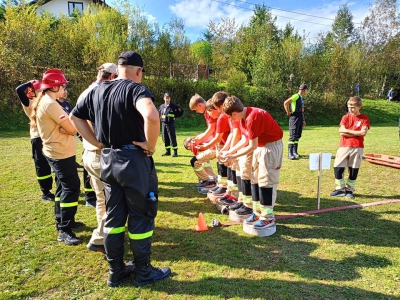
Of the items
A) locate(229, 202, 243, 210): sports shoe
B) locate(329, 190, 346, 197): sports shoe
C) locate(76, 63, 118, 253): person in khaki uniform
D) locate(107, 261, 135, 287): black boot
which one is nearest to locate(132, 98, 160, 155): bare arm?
locate(76, 63, 118, 253): person in khaki uniform

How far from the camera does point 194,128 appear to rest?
62.2 ft

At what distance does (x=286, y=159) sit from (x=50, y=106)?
25.2 feet

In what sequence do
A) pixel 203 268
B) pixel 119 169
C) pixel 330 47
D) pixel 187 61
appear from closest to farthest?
pixel 119 169
pixel 203 268
pixel 187 61
pixel 330 47

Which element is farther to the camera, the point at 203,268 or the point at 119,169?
the point at 203,268

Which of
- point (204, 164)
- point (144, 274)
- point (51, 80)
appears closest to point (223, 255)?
point (144, 274)

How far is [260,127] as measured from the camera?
4.12 meters

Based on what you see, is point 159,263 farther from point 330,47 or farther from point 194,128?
point 330,47

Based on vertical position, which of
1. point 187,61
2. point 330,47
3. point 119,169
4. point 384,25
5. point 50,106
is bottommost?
point 119,169

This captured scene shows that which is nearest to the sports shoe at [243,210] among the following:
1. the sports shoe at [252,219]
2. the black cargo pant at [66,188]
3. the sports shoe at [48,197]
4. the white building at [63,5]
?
the sports shoe at [252,219]

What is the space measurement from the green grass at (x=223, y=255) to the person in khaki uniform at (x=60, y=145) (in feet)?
1.17

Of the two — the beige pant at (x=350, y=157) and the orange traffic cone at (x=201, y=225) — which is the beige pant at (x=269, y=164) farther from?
the beige pant at (x=350, y=157)

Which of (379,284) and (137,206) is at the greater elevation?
(137,206)

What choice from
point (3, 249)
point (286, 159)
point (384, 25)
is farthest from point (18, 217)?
point (384, 25)

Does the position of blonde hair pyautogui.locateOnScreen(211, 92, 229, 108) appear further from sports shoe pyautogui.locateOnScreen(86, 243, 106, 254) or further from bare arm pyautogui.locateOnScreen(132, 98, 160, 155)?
sports shoe pyautogui.locateOnScreen(86, 243, 106, 254)
